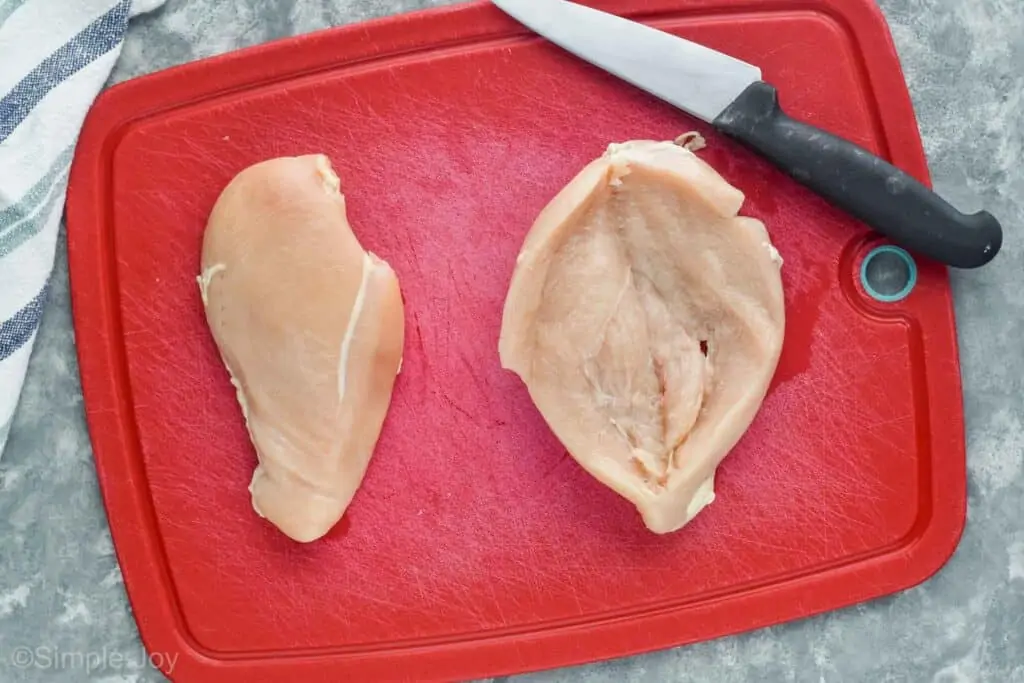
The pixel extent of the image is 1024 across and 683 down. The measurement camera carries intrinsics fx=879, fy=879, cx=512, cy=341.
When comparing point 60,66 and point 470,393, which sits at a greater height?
point 60,66

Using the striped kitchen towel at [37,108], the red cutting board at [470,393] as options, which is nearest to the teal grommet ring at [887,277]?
the red cutting board at [470,393]

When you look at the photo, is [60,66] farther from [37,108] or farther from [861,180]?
[861,180]

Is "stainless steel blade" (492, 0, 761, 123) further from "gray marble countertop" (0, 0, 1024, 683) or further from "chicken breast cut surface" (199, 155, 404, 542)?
"chicken breast cut surface" (199, 155, 404, 542)

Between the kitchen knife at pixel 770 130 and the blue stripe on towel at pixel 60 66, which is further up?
the blue stripe on towel at pixel 60 66

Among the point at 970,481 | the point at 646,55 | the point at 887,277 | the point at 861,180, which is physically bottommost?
the point at 970,481

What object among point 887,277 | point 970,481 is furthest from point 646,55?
point 970,481

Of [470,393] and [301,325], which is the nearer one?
[301,325]

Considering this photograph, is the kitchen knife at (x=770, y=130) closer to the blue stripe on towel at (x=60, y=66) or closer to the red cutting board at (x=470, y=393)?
the red cutting board at (x=470, y=393)
